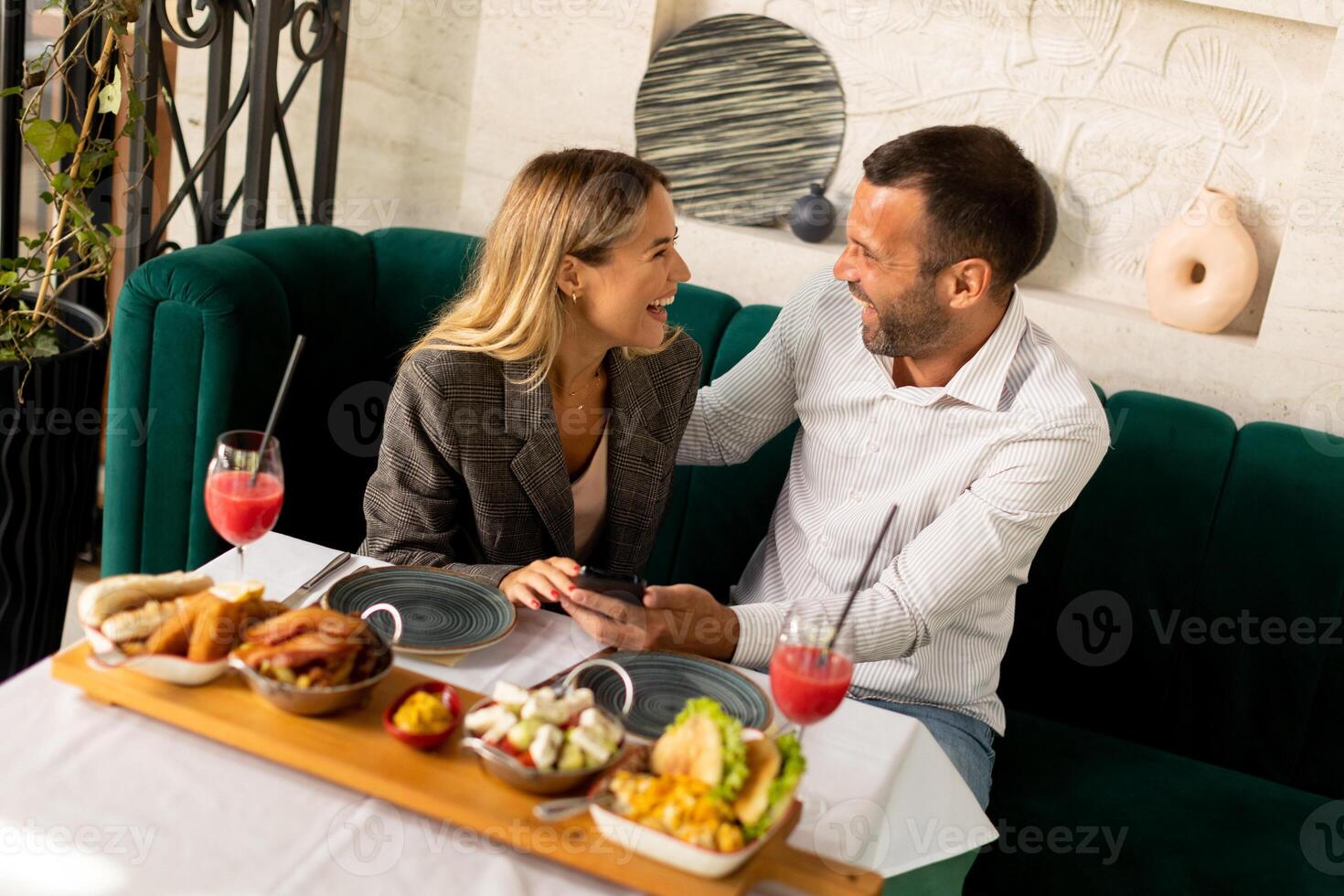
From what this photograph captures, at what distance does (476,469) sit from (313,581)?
1.18 ft

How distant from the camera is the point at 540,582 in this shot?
164 cm

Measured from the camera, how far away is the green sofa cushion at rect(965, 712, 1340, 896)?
195cm

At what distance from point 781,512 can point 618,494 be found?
36 centimetres

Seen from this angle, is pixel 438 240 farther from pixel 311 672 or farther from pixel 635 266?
pixel 311 672

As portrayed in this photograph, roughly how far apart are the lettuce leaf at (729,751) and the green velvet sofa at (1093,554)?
96 centimetres

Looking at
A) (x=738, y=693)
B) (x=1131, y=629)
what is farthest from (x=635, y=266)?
(x=1131, y=629)

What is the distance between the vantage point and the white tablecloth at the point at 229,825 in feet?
3.56

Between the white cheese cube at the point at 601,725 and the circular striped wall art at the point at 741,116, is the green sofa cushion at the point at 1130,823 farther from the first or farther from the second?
the circular striped wall art at the point at 741,116

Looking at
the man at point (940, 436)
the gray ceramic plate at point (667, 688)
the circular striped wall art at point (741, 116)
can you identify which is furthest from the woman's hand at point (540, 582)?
the circular striped wall art at point (741, 116)

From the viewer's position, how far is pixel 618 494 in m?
2.05

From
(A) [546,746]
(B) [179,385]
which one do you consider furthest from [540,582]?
(B) [179,385]

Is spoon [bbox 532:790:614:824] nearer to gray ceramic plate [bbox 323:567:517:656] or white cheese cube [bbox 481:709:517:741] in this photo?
white cheese cube [bbox 481:709:517:741]

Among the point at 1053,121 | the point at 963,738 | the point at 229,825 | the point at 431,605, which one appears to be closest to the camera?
the point at 229,825

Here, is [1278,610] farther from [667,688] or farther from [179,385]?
[179,385]
